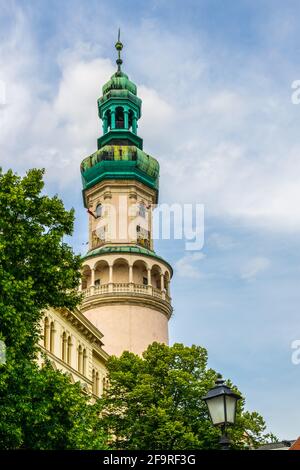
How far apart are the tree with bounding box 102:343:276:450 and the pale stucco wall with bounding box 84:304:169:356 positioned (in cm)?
1419

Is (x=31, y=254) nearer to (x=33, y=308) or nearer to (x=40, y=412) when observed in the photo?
(x=33, y=308)

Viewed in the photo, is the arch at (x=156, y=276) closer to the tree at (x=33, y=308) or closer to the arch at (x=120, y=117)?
the arch at (x=120, y=117)

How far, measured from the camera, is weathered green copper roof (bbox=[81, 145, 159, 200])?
7275 centimetres

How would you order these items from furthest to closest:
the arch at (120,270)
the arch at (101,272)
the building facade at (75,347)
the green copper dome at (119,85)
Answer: the green copper dome at (119,85), the arch at (101,272), the arch at (120,270), the building facade at (75,347)

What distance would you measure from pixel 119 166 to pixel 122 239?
7519 mm

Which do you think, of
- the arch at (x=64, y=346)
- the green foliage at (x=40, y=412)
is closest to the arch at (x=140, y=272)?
the arch at (x=64, y=346)

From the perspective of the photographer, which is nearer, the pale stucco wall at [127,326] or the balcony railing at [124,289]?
the pale stucco wall at [127,326]

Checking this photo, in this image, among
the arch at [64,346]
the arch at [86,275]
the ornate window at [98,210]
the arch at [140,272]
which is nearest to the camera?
the arch at [64,346]

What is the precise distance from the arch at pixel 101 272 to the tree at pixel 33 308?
128ft

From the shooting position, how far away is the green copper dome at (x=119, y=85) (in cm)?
8050

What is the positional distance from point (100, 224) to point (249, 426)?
31.3m

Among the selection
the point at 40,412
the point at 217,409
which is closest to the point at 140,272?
the point at 40,412

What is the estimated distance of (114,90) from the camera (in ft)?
261
